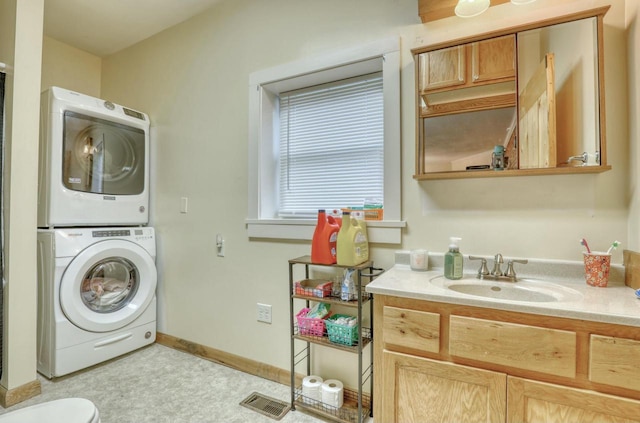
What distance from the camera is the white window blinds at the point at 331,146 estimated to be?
189 cm

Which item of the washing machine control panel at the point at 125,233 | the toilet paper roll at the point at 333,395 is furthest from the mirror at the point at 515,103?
the washing machine control panel at the point at 125,233

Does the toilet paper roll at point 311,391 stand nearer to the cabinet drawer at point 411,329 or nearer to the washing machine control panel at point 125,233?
the cabinet drawer at point 411,329

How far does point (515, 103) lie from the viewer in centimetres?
138

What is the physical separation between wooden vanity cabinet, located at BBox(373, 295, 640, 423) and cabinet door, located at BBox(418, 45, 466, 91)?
3.45 feet

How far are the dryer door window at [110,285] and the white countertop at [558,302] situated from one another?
202 cm

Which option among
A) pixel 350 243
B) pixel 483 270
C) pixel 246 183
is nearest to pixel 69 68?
pixel 246 183

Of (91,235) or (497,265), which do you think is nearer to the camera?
(497,265)

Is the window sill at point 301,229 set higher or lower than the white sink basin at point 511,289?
higher

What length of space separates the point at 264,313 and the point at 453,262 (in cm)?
125

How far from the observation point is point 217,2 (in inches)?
88.4

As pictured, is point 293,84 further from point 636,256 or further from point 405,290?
point 636,256

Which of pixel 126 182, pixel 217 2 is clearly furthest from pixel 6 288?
pixel 217 2

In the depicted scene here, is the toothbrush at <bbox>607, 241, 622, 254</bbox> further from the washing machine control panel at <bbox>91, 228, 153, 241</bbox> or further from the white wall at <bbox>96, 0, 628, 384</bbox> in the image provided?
the washing machine control panel at <bbox>91, 228, 153, 241</bbox>

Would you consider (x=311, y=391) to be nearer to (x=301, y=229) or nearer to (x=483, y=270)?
(x=301, y=229)
